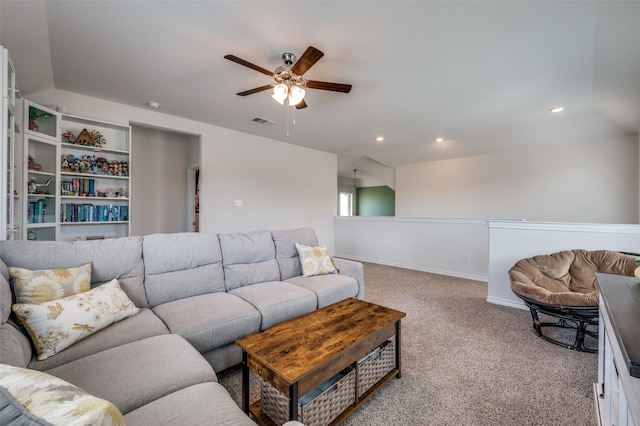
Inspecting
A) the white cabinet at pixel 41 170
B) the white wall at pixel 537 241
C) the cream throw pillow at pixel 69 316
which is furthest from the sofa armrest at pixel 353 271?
the white cabinet at pixel 41 170

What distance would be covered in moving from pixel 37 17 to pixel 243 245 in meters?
2.23

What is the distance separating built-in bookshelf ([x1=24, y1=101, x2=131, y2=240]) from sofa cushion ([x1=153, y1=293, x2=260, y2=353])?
1964 millimetres

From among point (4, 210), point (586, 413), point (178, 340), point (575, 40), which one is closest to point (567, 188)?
point (575, 40)

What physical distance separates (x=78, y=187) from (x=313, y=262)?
9.90 ft

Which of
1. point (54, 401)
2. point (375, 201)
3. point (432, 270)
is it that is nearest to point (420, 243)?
point (432, 270)

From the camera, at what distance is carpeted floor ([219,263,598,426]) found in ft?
4.99

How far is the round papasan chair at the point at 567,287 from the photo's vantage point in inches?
84.6

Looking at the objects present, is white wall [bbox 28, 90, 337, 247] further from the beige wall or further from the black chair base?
the black chair base

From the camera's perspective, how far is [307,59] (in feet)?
6.60

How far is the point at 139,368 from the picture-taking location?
117 centimetres

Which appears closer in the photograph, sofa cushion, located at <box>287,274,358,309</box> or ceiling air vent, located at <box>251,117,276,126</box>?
sofa cushion, located at <box>287,274,358,309</box>

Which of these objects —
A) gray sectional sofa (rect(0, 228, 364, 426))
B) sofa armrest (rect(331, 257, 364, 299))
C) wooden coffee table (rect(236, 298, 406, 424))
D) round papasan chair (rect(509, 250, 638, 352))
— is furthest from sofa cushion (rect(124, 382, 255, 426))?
round papasan chair (rect(509, 250, 638, 352))

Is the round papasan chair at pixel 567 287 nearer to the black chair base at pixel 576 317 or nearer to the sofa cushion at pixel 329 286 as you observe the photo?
the black chair base at pixel 576 317

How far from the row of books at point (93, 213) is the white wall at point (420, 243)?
4206 millimetres
